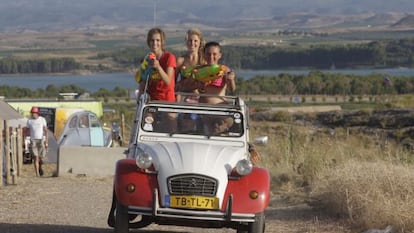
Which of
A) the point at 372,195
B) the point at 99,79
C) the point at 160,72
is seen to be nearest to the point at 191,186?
the point at 160,72

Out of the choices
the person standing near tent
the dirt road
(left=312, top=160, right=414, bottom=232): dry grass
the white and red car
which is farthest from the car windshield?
the person standing near tent

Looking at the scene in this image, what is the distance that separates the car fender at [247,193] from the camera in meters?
11.0

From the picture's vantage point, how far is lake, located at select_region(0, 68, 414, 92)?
82.1m

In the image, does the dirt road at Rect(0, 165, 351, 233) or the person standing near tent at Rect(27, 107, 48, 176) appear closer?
the dirt road at Rect(0, 165, 351, 233)

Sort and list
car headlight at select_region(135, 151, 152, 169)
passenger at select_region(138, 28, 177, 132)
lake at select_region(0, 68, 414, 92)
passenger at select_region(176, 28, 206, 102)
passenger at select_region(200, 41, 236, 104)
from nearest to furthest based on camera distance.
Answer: car headlight at select_region(135, 151, 152, 169), passenger at select_region(138, 28, 177, 132), passenger at select_region(200, 41, 236, 104), passenger at select_region(176, 28, 206, 102), lake at select_region(0, 68, 414, 92)

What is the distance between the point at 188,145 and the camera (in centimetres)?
1143

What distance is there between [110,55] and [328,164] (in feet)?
286

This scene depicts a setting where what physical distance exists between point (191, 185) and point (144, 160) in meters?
0.62

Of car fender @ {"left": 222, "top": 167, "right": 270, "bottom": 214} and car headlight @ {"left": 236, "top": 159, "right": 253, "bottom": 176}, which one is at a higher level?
car headlight @ {"left": 236, "top": 159, "right": 253, "bottom": 176}

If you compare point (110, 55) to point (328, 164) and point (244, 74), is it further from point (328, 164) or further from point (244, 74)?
point (328, 164)

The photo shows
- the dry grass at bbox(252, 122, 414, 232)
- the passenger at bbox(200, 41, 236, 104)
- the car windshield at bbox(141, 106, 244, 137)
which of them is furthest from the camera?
the dry grass at bbox(252, 122, 414, 232)

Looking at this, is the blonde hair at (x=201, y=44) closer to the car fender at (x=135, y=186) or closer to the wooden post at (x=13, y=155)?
the car fender at (x=135, y=186)

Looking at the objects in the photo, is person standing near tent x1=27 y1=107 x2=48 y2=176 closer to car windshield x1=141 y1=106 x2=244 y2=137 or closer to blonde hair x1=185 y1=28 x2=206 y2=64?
blonde hair x1=185 y1=28 x2=206 y2=64

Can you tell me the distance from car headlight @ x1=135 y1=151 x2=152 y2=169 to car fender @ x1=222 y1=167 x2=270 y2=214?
2.95ft
